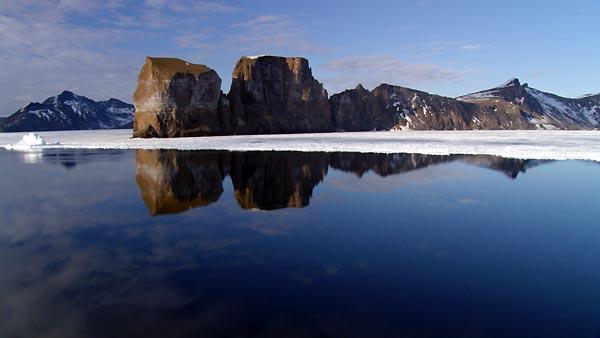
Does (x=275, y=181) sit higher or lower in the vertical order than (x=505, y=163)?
lower

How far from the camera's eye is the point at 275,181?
17156 mm

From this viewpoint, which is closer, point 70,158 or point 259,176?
point 259,176

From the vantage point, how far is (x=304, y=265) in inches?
285

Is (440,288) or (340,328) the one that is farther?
(440,288)

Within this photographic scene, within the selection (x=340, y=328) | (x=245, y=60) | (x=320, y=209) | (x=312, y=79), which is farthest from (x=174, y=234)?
(x=312, y=79)

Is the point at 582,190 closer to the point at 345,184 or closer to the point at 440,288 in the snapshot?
the point at 345,184

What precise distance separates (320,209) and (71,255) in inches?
262

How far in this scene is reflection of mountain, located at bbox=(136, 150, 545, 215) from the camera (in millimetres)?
13398

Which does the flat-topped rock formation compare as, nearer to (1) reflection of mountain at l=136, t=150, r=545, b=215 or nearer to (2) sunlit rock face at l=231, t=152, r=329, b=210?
(1) reflection of mountain at l=136, t=150, r=545, b=215

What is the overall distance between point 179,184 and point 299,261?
34.3ft

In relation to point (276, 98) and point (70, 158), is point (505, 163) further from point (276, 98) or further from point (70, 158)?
point (276, 98)

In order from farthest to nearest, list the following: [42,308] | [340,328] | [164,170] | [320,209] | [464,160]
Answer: [464,160] → [164,170] → [320,209] → [42,308] → [340,328]

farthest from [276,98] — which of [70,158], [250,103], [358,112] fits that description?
[70,158]

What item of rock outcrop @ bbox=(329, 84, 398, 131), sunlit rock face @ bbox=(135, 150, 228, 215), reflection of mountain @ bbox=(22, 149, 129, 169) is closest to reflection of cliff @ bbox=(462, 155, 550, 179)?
sunlit rock face @ bbox=(135, 150, 228, 215)
